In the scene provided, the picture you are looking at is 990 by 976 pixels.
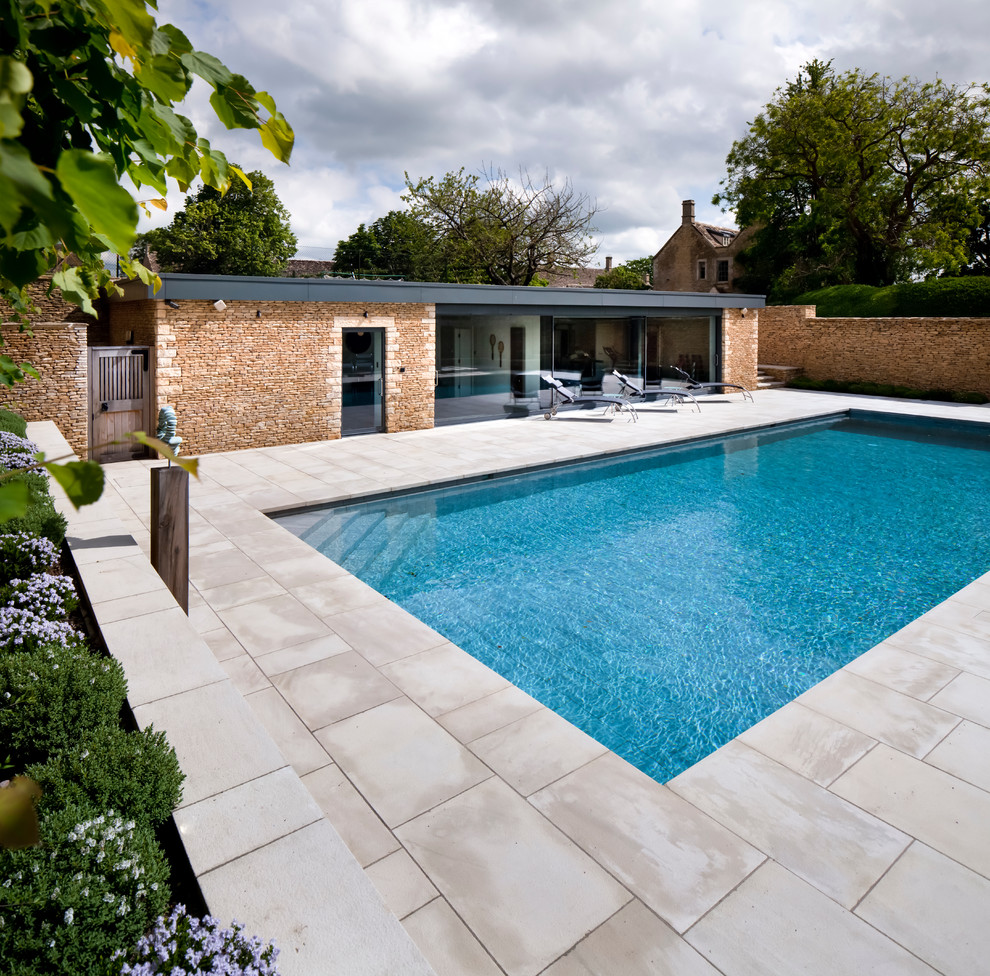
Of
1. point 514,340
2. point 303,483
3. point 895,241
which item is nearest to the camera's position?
point 303,483

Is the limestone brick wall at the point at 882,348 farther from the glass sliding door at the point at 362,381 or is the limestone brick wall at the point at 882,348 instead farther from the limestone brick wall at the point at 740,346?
the glass sliding door at the point at 362,381

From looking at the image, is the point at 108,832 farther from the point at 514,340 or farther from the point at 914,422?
the point at 914,422

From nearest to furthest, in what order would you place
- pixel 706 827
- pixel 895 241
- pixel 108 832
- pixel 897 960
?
1. pixel 108 832
2. pixel 897 960
3. pixel 706 827
4. pixel 895 241

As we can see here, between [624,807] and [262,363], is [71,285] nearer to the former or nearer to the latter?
[624,807]

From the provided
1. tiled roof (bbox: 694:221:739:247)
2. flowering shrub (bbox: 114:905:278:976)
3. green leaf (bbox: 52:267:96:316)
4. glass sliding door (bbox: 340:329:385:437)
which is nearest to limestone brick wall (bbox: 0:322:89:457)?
glass sliding door (bbox: 340:329:385:437)

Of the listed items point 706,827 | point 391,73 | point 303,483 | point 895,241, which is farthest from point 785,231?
point 706,827

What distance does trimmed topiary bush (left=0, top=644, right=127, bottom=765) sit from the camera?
2986 mm

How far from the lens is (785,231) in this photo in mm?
31875

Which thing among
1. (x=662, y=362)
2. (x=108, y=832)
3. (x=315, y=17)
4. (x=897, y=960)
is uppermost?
(x=315, y=17)

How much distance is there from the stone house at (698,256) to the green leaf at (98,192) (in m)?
40.0

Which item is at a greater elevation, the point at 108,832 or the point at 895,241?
the point at 895,241

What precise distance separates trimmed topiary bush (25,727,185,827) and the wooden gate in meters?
9.62

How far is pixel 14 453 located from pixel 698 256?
130 feet

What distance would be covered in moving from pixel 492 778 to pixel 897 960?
184cm
